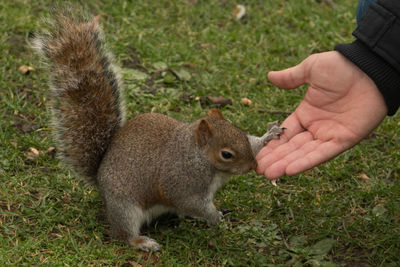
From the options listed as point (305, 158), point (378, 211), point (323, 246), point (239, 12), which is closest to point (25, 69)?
point (239, 12)

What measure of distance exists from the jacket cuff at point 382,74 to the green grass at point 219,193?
669 millimetres

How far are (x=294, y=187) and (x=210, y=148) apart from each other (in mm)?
723

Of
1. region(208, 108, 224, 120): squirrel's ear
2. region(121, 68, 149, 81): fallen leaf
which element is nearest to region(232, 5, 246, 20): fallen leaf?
region(121, 68, 149, 81): fallen leaf

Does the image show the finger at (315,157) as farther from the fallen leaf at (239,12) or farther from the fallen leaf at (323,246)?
the fallen leaf at (239,12)

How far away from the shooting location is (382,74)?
2301 mm

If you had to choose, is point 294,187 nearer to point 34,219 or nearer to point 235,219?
point 235,219

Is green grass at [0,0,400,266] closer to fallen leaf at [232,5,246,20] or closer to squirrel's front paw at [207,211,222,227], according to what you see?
squirrel's front paw at [207,211,222,227]

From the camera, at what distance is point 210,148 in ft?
8.07

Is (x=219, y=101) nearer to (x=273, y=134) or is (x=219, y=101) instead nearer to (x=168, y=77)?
(x=168, y=77)

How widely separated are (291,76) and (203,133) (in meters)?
0.55

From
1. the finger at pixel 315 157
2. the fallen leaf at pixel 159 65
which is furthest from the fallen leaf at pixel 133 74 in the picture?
the finger at pixel 315 157


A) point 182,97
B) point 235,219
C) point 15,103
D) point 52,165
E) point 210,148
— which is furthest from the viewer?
point 182,97

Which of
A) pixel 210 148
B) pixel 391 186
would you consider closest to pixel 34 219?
pixel 210 148

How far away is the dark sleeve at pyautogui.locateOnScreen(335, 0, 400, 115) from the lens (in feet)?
7.39
